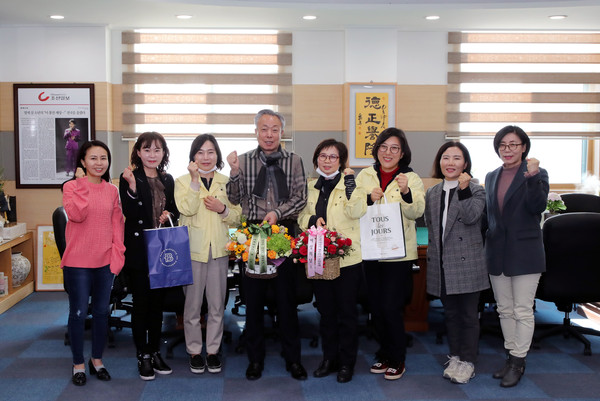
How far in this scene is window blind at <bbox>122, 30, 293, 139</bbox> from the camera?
6.18m

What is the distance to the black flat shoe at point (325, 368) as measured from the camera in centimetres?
374

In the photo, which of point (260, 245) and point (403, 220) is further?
point (403, 220)

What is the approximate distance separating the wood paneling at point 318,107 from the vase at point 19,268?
10.3 ft

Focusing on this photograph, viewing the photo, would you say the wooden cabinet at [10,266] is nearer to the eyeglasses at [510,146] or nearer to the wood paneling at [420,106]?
the wood paneling at [420,106]

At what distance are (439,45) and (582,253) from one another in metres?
3.08

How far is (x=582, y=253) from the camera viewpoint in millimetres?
4094

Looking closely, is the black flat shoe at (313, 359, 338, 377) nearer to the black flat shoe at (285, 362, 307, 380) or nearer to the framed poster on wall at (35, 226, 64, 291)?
the black flat shoe at (285, 362, 307, 380)

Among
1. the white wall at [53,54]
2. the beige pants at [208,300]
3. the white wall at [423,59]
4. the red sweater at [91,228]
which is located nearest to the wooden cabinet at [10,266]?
the white wall at [53,54]

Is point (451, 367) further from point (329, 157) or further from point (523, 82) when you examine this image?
point (523, 82)

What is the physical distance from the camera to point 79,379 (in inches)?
143

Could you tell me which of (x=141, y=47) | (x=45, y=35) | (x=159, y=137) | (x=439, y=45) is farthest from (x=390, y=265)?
(x=45, y=35)

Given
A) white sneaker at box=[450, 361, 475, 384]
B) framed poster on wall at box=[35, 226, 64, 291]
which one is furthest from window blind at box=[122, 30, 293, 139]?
white sneaker at box=[450, 361, 475, 384]

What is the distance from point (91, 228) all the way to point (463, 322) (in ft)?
7.86

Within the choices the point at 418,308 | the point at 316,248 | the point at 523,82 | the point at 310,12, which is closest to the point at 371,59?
the point at 310,12
